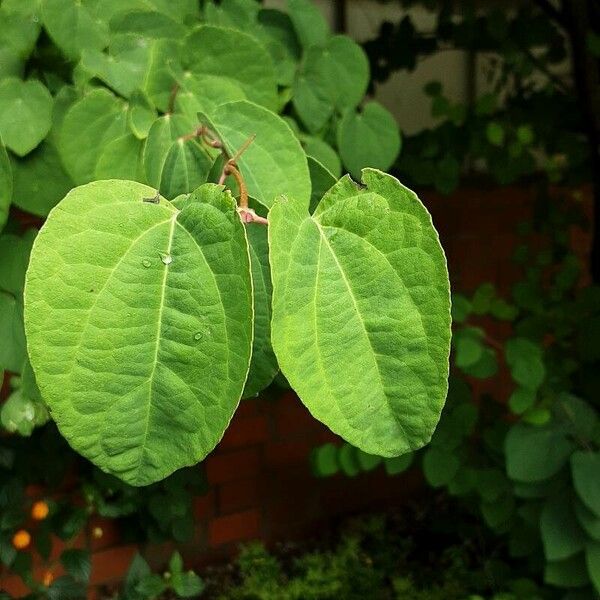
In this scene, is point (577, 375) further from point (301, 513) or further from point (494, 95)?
point (301, 513)

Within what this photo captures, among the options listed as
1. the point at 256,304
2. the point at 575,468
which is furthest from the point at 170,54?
the point at 575,468

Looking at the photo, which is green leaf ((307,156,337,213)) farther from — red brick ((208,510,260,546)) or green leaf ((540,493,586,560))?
red brick ((208,510,260,546))

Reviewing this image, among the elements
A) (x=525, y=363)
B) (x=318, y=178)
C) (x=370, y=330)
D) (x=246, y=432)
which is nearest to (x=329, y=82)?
(x=318, y=178)

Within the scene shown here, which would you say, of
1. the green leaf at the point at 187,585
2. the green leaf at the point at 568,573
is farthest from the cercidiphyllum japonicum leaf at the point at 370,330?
the green leaf at the point at 187,585

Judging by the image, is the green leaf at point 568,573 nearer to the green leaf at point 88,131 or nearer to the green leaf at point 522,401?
the green leaf at point 522,401

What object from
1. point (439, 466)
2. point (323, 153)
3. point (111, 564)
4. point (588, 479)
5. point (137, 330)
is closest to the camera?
point (137, 330)

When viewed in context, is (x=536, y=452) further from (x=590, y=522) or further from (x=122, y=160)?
(x=122, y=160)

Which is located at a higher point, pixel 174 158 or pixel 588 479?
pixel 174 158
